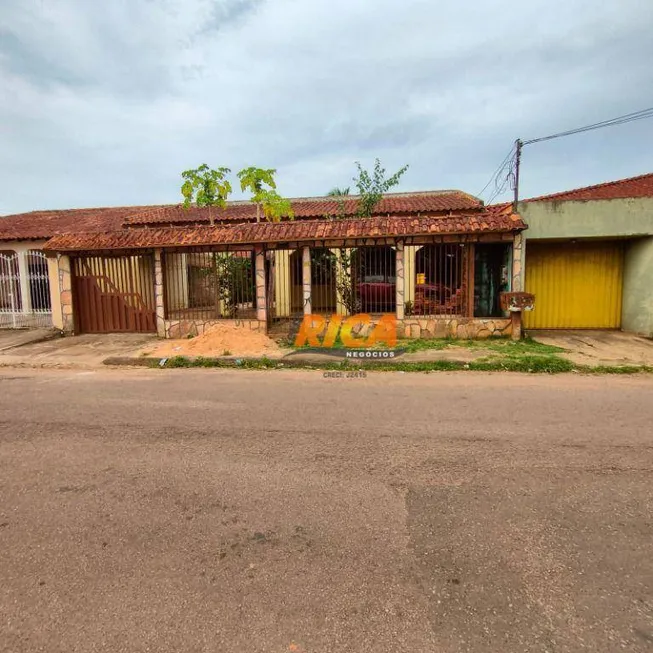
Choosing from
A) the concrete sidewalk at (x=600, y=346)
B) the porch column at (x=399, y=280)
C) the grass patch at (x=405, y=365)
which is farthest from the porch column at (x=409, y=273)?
the grass patch at (x=405, y=365)

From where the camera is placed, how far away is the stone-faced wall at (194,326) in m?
11.2

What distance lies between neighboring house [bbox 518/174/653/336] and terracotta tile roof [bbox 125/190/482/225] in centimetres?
408

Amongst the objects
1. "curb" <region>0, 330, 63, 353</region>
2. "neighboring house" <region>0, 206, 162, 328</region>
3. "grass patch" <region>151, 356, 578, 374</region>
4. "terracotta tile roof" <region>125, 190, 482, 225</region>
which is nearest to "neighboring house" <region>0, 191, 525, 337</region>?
"curb" <region>0, 330, 63, 353</region>

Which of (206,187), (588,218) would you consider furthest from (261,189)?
(588,218)

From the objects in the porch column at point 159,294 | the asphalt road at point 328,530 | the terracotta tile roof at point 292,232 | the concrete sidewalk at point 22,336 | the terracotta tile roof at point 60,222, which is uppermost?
the terracotta tile roof at point 60,222

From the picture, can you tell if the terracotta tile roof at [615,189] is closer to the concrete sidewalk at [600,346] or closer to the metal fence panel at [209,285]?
the concrete sidewalk at [600,346]

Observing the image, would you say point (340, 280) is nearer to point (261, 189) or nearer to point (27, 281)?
point (261, 189)

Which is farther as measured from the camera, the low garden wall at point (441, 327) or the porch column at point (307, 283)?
the porch column at point (307, 283)

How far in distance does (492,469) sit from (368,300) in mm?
7986

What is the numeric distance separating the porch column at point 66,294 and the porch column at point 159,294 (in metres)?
2.61

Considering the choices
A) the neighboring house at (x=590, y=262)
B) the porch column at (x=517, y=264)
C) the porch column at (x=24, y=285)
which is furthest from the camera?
the porch column at (x=24, y=285)

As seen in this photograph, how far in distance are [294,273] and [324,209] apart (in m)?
4.90

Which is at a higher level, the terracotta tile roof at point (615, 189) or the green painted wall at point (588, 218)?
the terracotta tile roof at point (615, 189)

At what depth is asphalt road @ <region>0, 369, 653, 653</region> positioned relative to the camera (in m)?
1.93
